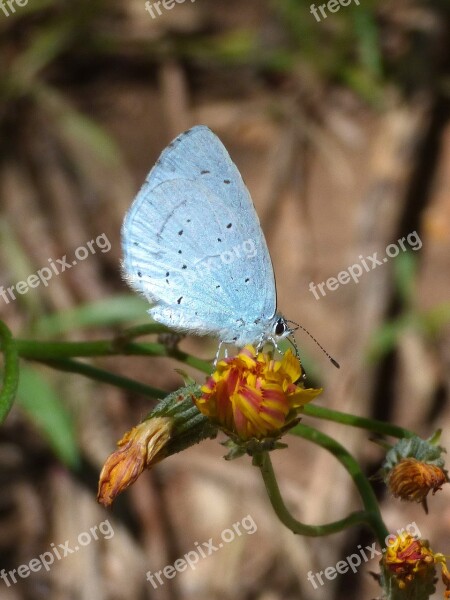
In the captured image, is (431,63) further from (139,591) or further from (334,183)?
(139,591)

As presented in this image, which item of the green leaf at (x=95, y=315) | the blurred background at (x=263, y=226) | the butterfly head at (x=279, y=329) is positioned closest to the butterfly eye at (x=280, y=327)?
the butterfly head at (x=279, y=329)

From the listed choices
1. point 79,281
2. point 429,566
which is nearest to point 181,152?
point 429,566

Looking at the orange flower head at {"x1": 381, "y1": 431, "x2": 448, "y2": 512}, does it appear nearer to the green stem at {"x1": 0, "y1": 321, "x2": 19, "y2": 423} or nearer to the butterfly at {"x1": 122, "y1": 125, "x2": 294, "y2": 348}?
the butterfly at {"x1": 122, "y1": 125, "x2": 294, "y2": 348}

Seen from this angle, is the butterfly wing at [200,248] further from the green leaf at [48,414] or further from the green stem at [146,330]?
the green leaf at [48,414]

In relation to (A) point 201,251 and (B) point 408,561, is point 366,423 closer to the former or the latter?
(B) point 408,561

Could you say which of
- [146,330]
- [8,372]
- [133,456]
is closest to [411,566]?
[133,456]

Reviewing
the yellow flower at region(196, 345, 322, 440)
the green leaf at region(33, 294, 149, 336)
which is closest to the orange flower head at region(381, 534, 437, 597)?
the yellow flower at region(196, 345, 322, 440)
